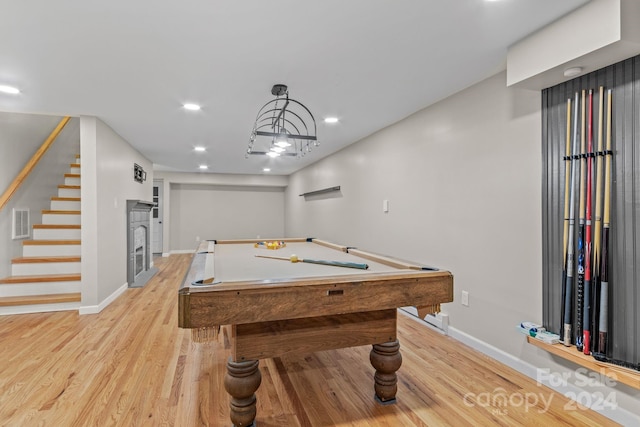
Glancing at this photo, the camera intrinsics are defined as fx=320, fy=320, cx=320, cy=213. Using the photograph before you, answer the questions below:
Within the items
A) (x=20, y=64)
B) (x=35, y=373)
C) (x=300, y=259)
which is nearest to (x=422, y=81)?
(x=300, y=259)

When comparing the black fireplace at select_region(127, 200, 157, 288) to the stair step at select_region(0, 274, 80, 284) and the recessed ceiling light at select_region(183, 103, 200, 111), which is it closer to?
the stair step at select_region(0, 274, 80, 284)

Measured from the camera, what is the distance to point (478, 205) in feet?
8.47

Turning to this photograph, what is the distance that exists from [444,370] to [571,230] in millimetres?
1205

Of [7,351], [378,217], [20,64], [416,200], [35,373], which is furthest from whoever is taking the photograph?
[378,217]

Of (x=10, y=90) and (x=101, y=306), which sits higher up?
(x=10, y=90)

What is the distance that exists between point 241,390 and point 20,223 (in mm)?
4197

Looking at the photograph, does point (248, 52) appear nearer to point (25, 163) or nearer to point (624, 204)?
point (624, 204)

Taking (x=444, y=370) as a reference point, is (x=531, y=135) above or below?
above

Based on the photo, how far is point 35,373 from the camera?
213cm

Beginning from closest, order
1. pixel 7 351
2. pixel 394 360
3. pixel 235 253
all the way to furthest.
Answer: pixel 394 360
pixel 7 351
pixel 235 253

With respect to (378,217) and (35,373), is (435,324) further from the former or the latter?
(35,373)

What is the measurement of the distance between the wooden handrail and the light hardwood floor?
1.55 metres

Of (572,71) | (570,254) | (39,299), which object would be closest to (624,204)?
(570,254)

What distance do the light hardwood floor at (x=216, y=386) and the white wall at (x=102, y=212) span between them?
0.69 meters
